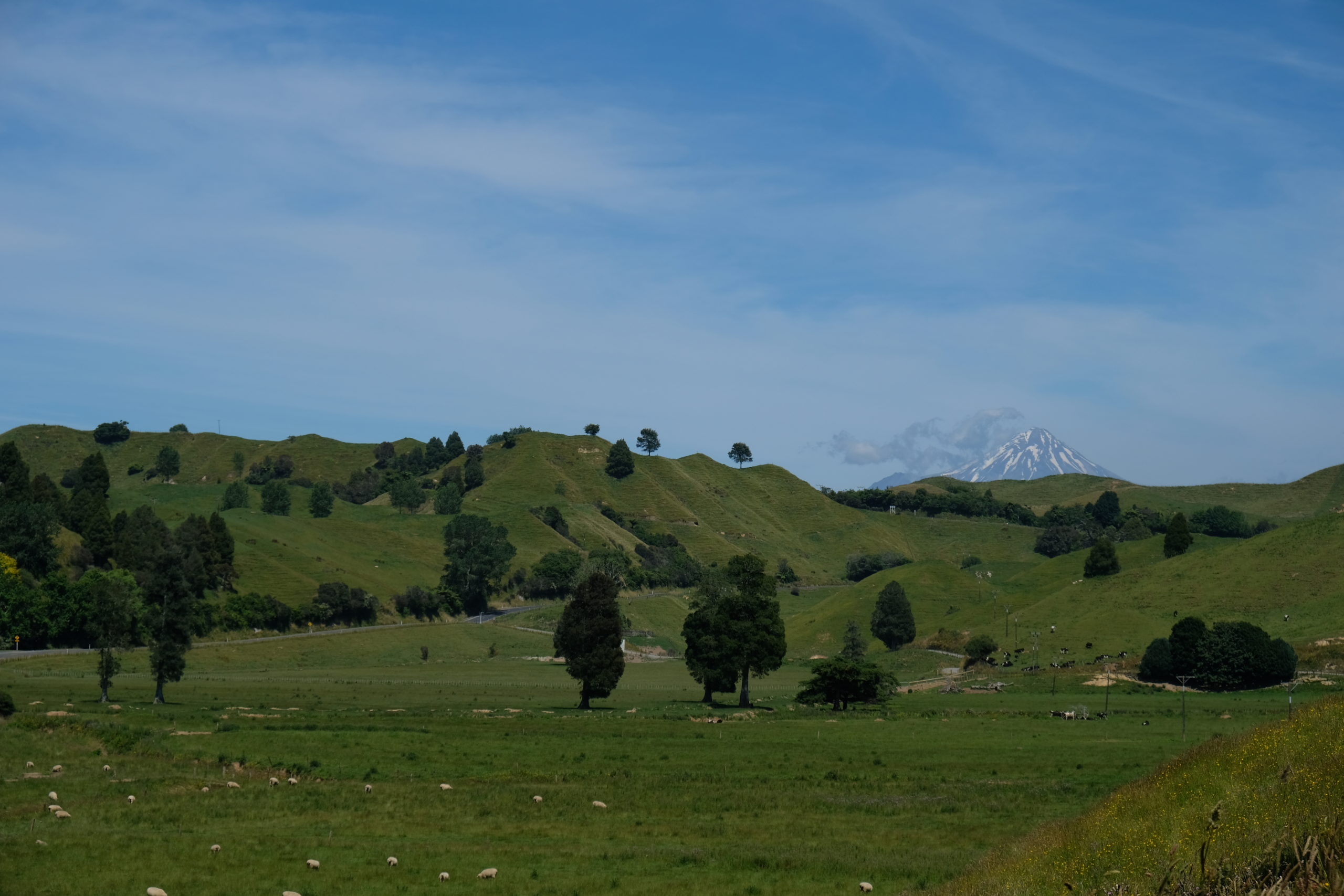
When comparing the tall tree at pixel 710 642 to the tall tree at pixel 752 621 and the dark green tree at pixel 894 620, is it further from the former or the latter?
the dark green tree at pixel 894 620

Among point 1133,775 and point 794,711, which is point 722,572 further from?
point 1133,775

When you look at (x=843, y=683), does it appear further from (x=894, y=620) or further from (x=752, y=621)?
(x=894, y=620)

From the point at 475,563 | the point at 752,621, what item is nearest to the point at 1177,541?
the point at 752,621

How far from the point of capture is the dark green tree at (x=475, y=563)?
593 ft

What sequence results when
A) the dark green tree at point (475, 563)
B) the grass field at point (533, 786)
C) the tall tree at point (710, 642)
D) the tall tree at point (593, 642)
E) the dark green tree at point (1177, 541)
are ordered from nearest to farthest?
the grass field at point (533, 786) → the tall tree at point (593, 642) → the tall tree at point (710, 642) → the dark green tree at point (1177, 541) → the dark green tree at point (475, 563)

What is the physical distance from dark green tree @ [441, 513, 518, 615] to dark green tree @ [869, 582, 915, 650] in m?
68.6

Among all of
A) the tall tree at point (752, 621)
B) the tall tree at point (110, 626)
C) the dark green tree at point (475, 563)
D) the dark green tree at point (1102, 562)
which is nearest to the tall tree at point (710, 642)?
the tall tree at point (752, 621)

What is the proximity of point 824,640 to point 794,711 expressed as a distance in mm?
80780

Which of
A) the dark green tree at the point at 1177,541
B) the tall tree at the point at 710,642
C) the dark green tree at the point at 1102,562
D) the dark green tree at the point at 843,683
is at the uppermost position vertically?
the dark green tree at the point at 1177,541

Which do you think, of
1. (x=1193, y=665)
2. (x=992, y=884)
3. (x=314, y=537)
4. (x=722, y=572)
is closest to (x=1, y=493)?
(x=314, y=537)

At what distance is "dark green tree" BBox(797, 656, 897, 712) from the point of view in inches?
3334

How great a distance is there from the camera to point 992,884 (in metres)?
18.6

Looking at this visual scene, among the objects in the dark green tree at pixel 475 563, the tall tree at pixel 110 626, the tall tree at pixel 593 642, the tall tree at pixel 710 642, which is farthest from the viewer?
the dark green tree at pixel 475 563

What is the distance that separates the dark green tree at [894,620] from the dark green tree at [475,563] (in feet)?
225
